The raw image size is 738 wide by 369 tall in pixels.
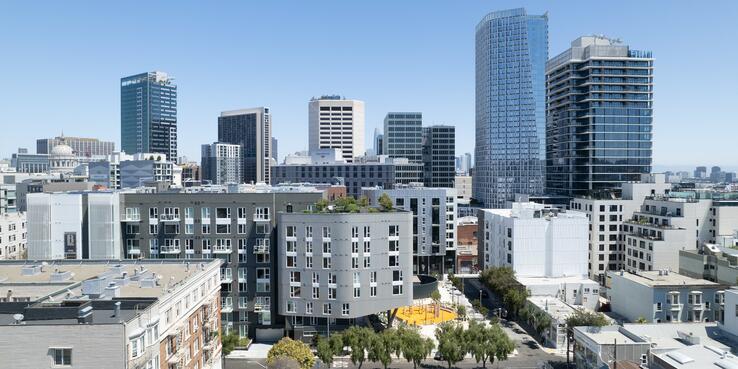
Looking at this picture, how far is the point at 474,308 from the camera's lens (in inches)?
3585

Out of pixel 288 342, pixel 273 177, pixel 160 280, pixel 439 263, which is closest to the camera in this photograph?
pixel 160 280

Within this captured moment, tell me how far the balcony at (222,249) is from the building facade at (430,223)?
4976 centimetres

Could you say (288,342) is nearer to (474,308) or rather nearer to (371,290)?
(371,290)

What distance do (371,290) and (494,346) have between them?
16.7 m

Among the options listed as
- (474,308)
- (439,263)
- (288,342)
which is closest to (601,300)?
(474,308)

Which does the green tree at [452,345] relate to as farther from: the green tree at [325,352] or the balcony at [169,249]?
the balcony at [169,249]

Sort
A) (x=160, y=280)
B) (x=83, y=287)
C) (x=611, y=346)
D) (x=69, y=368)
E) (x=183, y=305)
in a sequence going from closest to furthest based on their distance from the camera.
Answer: (x=69, y=368)
(x=83, y=287)
(x=183, y=305)
(x=160, y=280)
(x=611, y=346)

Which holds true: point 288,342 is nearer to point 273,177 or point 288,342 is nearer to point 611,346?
point 611,346

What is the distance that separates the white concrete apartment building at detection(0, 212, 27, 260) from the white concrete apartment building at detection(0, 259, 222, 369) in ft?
205

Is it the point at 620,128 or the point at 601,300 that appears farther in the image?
the point at 620,128

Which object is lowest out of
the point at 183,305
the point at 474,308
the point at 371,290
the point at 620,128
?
the point at 474,308

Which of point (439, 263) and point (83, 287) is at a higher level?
point (83, 287)

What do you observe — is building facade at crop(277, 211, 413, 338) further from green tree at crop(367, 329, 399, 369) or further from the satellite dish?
the satellite dish

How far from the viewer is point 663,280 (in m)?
76.8
